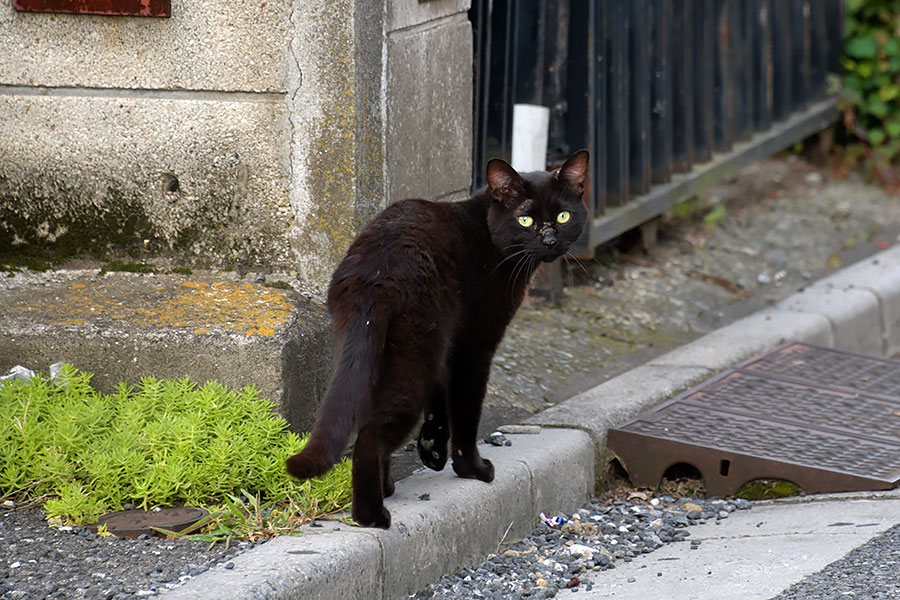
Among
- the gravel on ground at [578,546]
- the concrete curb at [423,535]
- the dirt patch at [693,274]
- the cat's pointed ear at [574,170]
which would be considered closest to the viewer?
the concrete curb at [423,535]

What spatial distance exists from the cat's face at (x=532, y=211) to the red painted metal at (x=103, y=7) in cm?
118

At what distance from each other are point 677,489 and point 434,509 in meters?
1.22

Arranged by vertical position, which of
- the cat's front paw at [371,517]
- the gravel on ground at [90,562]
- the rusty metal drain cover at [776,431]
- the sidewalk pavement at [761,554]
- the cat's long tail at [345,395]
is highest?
the cat's long tail at [345,395]

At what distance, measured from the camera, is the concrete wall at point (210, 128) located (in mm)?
3674

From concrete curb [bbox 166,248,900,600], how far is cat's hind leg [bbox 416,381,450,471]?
0.17 feet

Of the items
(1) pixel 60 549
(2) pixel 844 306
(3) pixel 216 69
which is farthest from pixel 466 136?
(2) pixel 844 306

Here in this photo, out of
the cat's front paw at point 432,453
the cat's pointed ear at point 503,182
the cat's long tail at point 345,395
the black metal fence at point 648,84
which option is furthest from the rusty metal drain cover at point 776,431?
the cat's long tail at point 345,395

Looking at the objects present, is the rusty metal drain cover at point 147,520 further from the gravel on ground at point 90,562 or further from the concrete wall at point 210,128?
the concrete wall at point 210,128

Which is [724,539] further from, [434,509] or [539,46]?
[539,46]

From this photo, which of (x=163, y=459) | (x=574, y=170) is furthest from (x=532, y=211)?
(x=163, y=459)

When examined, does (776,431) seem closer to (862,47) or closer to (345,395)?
(345,395)

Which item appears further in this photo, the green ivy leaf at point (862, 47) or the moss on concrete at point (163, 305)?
the green ivy leaf at point (862, 47)

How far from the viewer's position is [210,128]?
3764 mm

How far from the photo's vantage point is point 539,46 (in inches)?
214
